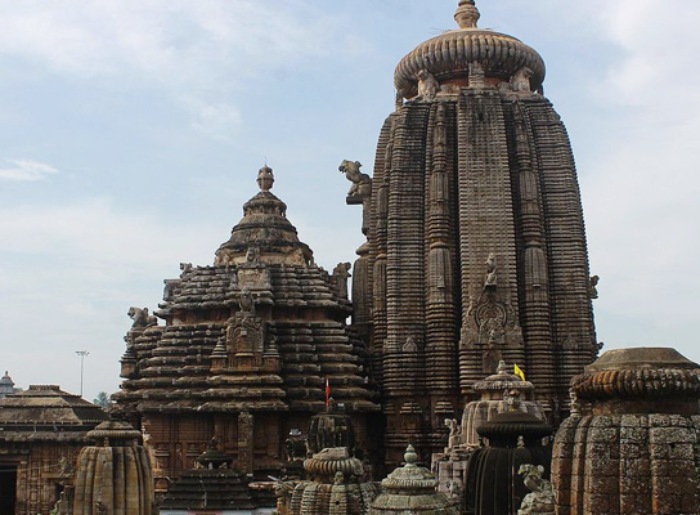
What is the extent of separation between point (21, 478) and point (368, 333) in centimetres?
1865

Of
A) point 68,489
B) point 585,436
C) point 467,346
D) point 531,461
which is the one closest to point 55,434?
point 68,489

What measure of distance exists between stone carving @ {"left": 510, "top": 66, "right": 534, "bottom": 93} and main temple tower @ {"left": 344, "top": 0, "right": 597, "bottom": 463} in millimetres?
202

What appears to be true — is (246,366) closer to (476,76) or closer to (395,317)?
(395,317)

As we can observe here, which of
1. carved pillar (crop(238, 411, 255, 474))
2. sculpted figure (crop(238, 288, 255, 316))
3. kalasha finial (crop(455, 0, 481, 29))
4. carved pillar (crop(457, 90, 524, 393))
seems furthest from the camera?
kalasha finial (crop(455, 0, 481, 29))

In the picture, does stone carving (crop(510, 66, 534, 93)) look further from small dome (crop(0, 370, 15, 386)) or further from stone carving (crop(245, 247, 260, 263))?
small dome (crop(0, 370, 15, 386))

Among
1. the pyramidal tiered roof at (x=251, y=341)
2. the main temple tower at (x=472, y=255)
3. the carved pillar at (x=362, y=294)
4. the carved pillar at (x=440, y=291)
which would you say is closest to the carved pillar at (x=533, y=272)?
the main temple tower at (x=472, y=255)

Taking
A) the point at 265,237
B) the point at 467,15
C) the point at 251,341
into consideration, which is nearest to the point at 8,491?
the point at 251,341

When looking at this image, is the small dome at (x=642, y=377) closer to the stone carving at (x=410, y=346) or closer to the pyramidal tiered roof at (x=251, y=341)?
the pyramidal tiered roof at (x=251, y=341)

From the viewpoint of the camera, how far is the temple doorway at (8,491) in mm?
Result: 48422

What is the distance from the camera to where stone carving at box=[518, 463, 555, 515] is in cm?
1047

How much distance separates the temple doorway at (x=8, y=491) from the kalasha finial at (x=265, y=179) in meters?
20.2

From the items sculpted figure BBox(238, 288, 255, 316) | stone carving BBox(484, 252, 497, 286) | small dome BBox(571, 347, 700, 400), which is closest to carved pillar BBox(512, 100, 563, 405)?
stone carving BBox(484, 252, 497, 286)

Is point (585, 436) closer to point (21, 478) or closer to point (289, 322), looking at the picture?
point (289, 322)

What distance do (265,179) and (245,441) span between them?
17.2 m
